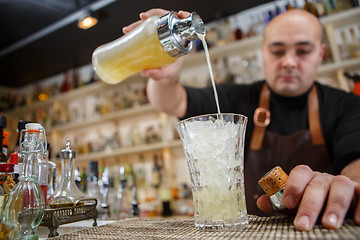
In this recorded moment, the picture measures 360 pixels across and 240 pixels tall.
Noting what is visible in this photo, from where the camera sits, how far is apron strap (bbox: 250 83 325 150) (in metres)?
1.35

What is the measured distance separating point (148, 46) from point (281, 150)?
94cm

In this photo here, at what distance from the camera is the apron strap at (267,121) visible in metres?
1.35

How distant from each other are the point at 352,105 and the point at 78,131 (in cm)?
350

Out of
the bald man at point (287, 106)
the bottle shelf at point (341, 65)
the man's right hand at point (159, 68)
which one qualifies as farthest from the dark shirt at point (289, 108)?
the bottle shelf at point (341, 65)

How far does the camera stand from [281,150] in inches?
54.4

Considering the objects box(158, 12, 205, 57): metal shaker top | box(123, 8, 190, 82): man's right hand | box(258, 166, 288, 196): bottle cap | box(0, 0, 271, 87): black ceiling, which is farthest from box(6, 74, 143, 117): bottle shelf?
box(258, 166, 288, 196): bottle cap

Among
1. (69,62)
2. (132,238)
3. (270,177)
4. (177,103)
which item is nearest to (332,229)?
(270,177)

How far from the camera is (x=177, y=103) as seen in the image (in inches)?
56.2

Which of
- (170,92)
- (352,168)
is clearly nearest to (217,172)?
(352,168)

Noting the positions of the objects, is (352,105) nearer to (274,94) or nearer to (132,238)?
(274,94)

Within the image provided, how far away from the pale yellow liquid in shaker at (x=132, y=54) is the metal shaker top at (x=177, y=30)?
26mm

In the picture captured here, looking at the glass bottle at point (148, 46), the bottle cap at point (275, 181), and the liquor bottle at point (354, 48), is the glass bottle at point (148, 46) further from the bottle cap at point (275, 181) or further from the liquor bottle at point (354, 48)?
the liquor bottle at point (354, 48)

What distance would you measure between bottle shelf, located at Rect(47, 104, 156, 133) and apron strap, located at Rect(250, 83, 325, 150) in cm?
177

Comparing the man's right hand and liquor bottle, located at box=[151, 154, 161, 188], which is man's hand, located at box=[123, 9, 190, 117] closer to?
the man's right hand
